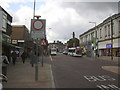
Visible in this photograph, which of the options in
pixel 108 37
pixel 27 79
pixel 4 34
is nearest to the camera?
pixel 27 79

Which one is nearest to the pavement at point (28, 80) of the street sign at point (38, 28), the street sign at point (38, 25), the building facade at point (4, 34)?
the street sign at point (38, 28)

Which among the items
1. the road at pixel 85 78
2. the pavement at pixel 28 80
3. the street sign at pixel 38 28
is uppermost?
the street sign at pixel 38 28

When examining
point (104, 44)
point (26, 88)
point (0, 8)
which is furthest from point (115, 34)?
point (26, 88)

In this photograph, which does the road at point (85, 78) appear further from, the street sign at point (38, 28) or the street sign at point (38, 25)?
the street sign at point (38, 25)

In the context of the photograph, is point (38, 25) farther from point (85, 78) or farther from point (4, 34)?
point (4, 34)

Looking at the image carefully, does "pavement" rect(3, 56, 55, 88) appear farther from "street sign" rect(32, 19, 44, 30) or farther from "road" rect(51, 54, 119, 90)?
"street sign" rect(32, 19, 44, 30)

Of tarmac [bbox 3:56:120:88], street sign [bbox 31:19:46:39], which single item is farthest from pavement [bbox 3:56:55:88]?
street sign [bbox 31:19:46:39]

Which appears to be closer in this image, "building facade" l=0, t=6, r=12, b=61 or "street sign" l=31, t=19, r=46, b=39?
"street sign" l=31, t=19, r=46, b=39

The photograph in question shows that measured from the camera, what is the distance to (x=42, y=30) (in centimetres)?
941

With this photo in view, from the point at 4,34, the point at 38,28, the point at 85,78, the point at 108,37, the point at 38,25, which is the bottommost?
the point at 85,78

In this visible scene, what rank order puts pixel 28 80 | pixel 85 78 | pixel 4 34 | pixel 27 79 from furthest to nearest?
pixel 4 34, pixel 85 78, pixel 27 79, pixel 28 80

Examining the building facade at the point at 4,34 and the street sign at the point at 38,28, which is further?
the building facade at the point at 4,34

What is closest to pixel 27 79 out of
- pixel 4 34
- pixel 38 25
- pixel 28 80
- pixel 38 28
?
pixel 28 80

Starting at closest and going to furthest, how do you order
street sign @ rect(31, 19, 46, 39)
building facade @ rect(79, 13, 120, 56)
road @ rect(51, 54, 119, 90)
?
road @ rect(51, 54, 119, 90), street sign @ rect(31, 19, 46, 39), building facade @ rect(79, 13, 120, 56)
